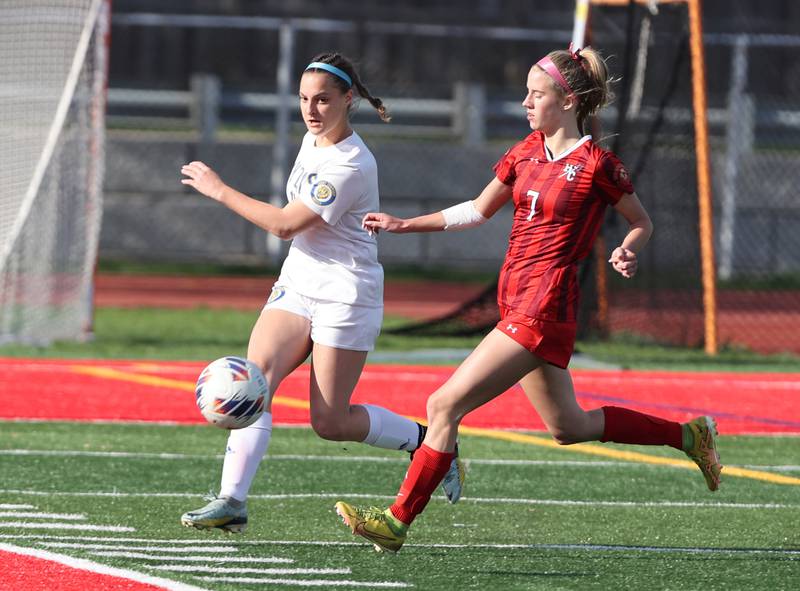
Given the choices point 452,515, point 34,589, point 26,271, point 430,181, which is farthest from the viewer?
point 430,181

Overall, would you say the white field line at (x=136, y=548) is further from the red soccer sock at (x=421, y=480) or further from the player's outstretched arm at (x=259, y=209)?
the player's outstretched arm at (x=259, y=209)

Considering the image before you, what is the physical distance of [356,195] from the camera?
22.3 ft

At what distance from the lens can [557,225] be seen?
6.46 meters

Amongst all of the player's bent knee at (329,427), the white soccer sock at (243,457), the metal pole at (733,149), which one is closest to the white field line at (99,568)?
the white soccer sock at (243,457)

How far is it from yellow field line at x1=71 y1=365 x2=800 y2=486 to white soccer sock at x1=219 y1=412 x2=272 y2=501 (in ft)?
11.0

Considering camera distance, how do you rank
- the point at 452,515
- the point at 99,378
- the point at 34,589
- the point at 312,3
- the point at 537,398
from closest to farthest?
the point at 34,589
the point at 537,398
the point at 452,515
the point at 99,378
the point at 312,3

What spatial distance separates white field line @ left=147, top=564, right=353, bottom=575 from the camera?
612cm

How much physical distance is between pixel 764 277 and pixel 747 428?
11902mm

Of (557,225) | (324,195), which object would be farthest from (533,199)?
(324,195)

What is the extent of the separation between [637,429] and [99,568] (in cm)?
253

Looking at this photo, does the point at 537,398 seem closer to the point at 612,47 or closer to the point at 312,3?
the point at 612,47

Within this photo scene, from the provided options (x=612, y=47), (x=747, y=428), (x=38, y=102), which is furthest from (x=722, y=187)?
(x=747, y=428)

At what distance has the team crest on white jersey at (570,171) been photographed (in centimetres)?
646

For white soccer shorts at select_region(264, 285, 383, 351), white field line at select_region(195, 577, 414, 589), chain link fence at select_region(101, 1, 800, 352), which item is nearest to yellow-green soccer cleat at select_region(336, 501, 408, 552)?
white field line at select_region(195, 577, 414, 589)
